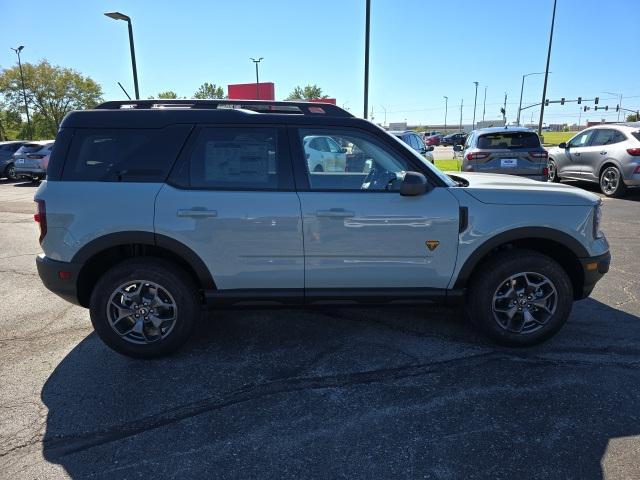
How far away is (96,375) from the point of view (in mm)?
3447

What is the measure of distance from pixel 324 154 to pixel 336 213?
1.89 feet

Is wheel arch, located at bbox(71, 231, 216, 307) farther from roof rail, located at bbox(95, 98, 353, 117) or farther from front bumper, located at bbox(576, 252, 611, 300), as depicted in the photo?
front bumper, located at bbox(576, 252, 611, 300)

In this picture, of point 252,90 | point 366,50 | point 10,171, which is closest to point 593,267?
point 366,50

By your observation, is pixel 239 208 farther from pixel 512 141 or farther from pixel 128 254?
pixel 512 141

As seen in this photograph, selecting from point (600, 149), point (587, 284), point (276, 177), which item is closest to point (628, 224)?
point (600, 149)

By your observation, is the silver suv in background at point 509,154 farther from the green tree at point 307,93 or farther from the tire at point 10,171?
the green tree at point 307,93

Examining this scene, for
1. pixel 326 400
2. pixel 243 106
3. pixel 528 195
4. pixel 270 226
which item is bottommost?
pixel 326 400

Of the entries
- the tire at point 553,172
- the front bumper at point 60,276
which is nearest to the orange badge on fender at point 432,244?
the front bumper at point 60,276

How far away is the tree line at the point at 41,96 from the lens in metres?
50.3

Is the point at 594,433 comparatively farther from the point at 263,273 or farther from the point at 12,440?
the point at 12,440

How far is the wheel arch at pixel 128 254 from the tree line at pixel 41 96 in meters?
48.9

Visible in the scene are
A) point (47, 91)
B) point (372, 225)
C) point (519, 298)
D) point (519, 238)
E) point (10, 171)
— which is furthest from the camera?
point (47, 91)

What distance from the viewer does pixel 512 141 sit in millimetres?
9578

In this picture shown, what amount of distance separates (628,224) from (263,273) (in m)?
7.27
